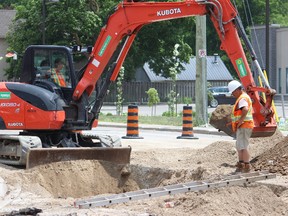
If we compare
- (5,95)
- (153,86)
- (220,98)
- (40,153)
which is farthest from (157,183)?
(153,86)

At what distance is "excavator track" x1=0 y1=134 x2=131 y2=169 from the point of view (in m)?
15.6

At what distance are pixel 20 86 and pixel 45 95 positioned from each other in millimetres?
624

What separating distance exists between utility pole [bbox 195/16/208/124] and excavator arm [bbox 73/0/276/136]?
15936mm

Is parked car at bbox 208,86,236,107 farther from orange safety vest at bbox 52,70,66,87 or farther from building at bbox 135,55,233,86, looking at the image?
orange safety vest at bbox 52,70,66,87

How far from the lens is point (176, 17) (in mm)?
16234

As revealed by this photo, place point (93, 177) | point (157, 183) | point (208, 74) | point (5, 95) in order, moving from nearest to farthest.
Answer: point (157, 183) < point (93, 177) < point (5, 95) < point (208, 74)

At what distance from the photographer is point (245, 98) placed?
14125 mm

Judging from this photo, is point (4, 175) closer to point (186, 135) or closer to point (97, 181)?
point (97, 181)

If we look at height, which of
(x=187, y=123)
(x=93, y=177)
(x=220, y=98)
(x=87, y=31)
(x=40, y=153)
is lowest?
(x=93, y=177)

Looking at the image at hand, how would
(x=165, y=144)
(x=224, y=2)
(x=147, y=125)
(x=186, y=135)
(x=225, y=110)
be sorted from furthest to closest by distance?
(x=147, y=125), (x=186, y=135), (x=165, y=144), (x=225, y=110), (x=224, y=2)

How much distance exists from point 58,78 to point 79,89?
1.79 ft

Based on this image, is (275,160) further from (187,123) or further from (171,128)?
(171,128)

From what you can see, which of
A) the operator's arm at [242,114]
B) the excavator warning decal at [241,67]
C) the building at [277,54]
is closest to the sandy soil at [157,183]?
the operator's arm at [242,114]

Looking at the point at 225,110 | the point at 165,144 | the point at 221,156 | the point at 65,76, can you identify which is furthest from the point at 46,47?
the point at 165,144
